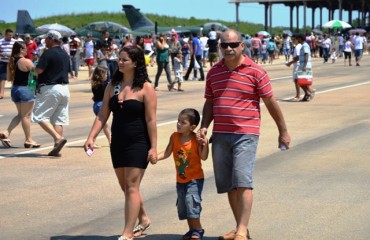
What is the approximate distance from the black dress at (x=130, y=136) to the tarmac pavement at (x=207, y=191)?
87 centimetres

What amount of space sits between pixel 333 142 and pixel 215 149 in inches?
273

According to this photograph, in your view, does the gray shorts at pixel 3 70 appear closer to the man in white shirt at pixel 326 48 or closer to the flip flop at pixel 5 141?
the flip flop at pixel 5 141

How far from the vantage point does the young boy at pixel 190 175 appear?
7.48m

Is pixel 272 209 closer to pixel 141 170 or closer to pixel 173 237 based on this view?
pixel 173 237

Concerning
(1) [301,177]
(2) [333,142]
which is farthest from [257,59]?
(1) [301,177]

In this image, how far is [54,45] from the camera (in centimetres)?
1278

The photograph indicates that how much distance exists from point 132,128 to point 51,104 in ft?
18.2

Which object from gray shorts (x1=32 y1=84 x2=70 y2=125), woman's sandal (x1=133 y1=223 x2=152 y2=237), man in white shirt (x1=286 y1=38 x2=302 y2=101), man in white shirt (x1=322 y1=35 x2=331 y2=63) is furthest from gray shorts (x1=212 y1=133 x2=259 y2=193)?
man in white shirt (x1=322 y1=35 x2=331 y2=63)

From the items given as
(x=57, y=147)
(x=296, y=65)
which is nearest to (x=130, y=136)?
(x=57, y=147)

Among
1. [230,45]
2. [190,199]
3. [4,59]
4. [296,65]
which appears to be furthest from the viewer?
[4,59]

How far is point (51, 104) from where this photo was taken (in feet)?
41.8

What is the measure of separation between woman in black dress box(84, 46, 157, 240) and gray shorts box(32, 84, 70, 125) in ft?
17.1

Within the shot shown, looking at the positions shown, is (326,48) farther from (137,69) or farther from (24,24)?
(137,69)

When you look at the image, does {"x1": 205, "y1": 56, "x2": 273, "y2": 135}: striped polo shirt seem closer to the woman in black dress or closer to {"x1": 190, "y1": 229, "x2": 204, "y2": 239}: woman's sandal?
the woman in black dress
